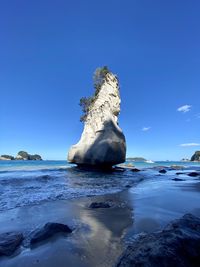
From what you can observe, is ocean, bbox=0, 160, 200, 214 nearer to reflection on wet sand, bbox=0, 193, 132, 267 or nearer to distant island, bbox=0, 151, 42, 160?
reflection on wet sand, bbox=0, 193, 132, 267

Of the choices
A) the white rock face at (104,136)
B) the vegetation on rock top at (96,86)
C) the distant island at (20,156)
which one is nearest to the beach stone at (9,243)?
the white rock face at (104,136)

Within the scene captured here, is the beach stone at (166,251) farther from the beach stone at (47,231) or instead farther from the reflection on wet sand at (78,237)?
the beach stone at (47,231)

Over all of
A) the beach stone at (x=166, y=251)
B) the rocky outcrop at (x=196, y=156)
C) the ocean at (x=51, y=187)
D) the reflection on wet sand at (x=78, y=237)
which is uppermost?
the rocky outcrop at (x=196, y=156)

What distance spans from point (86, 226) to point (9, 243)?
1.89 metres

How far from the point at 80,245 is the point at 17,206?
14.7 feet

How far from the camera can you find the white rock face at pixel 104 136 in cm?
2777

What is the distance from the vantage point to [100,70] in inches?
1515

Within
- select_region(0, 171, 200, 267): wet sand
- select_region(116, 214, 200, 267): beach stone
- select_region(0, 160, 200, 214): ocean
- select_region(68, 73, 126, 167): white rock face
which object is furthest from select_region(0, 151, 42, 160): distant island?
select_region(116, 214, 200, 267): beach stone

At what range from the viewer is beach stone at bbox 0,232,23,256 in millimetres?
3961

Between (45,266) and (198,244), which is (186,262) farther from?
(45,266)

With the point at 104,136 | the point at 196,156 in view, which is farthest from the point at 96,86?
the point at 196,156

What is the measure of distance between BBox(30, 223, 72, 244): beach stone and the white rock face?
22116 millimetres

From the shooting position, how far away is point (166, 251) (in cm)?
294

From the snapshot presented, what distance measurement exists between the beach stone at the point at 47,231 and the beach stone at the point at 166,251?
2.06 meters
